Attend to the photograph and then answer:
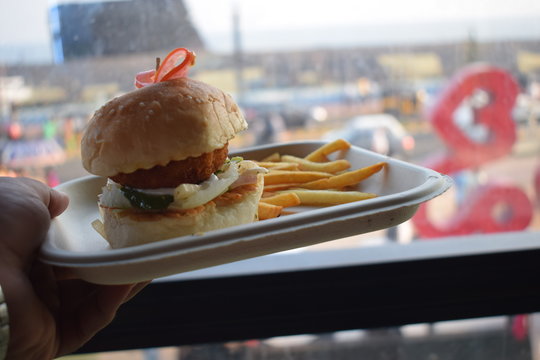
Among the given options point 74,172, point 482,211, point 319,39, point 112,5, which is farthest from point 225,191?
point 482,211

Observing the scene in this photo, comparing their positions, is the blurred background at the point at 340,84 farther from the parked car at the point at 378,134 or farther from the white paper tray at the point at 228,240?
the white paper tray at the point at 228,240

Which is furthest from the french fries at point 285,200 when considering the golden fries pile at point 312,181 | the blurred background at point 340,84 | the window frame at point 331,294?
the blurred background at point 340,84

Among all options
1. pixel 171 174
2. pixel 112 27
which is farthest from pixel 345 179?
pixel 112 27

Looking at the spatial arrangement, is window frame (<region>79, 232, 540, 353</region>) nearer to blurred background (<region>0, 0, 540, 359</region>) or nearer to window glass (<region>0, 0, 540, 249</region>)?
blurred background (<region>0, 0, 540, 359</region>)

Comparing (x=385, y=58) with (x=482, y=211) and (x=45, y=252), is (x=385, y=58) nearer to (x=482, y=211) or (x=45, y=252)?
(x=482, y=211)

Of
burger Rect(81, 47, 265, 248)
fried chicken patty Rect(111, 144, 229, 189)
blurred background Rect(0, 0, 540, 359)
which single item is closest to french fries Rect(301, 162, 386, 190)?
burger Rect(81, 47, 265, 248)

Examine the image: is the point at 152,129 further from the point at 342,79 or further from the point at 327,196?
the point at 342,79
